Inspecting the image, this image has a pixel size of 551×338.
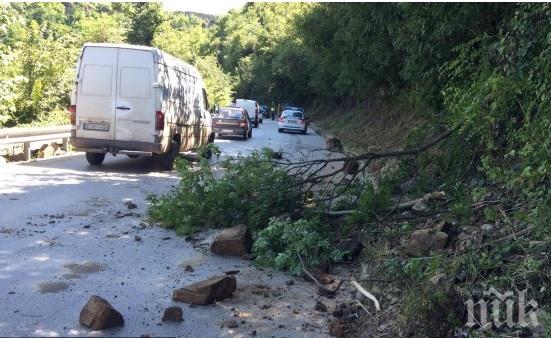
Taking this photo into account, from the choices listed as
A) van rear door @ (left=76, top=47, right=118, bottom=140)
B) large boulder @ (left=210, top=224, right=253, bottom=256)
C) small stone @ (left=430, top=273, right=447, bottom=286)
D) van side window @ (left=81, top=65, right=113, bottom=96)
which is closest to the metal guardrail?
van rear door @ (left=76, top=47, right=118, bottom=140)

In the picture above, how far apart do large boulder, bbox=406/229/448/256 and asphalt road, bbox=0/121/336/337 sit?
112 centimetres

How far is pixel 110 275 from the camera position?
5719 mm

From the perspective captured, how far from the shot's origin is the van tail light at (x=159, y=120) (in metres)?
13.0

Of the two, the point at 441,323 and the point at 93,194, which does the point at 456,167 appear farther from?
the point at 93,194

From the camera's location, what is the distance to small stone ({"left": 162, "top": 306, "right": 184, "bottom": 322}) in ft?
15.3

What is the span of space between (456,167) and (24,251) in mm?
5760

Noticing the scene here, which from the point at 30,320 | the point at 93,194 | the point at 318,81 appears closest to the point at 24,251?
the point at 30,320

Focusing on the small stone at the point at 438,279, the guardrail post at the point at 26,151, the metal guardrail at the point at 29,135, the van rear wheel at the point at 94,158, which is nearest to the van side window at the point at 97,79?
the van rear wheel at the point at 94,158

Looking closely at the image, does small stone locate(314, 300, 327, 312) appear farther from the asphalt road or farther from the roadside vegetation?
the roadside vegetation

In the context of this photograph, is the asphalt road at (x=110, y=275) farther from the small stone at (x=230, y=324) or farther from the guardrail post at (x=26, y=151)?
the guardrail post at (x=26, y=151)

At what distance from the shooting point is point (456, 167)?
26.9 feet

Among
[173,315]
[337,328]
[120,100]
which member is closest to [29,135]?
[120,100]

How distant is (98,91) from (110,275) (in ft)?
26.7

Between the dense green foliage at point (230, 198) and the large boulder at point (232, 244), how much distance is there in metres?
0.56
